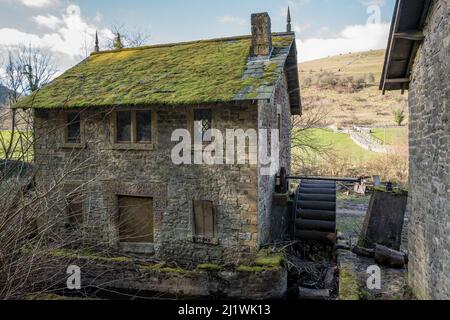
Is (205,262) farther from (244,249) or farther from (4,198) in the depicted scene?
(4,198)

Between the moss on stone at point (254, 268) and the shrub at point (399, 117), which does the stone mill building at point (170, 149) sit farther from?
the shrub at point (399, 117)

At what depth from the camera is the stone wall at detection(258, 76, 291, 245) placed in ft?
33.2

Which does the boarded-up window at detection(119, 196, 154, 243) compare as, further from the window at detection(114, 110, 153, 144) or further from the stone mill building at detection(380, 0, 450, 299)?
the stone mill building at detection(380, 0, 450, 299)

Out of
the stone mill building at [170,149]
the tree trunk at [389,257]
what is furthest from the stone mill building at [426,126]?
the stone mill building at [170,149]

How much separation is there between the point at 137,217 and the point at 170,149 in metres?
2.47

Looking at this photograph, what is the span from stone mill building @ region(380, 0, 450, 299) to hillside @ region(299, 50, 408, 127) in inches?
939

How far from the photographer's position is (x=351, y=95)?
156ft

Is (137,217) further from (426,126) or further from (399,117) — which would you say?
(399,117)

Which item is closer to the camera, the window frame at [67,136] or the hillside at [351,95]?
the window frame at [67,136]

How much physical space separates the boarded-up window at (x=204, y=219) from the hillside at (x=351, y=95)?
2332cm

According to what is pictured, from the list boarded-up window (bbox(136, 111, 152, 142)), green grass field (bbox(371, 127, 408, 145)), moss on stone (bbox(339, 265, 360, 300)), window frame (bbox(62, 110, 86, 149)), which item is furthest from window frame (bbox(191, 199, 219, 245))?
green grass field (bbox(371, 127, 408, 145))

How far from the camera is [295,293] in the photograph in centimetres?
1000

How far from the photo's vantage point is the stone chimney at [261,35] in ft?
35.6
